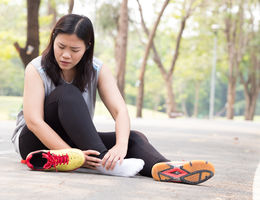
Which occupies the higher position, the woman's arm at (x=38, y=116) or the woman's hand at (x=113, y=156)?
the woman's arm at (x=38, y=116)

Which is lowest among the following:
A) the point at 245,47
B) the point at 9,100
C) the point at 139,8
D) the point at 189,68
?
the point at 9,100

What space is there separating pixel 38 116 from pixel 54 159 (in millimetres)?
396

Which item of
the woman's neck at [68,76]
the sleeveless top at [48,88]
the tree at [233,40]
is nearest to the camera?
the sleeveless top at [48,88]

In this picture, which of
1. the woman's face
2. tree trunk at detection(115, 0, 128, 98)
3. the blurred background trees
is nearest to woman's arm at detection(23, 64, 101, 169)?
the woman's face

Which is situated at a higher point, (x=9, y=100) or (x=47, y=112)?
(x=47, y=112)

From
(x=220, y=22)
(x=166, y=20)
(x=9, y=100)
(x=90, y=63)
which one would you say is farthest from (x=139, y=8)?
(x=9, y=100)

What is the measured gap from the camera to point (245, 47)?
3781cm

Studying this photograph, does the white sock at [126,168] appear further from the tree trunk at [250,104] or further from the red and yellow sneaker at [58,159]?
the tree trunk at [250,104]

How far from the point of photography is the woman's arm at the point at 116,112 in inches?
157

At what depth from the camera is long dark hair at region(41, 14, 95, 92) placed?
161 inches

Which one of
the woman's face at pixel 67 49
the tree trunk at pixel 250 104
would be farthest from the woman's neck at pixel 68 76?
the tree trunk at pixel 250 104

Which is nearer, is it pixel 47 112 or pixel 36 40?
pixel 47 112

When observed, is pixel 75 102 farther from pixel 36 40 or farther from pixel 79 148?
pixel 36 40

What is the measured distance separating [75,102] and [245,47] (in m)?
35.1
